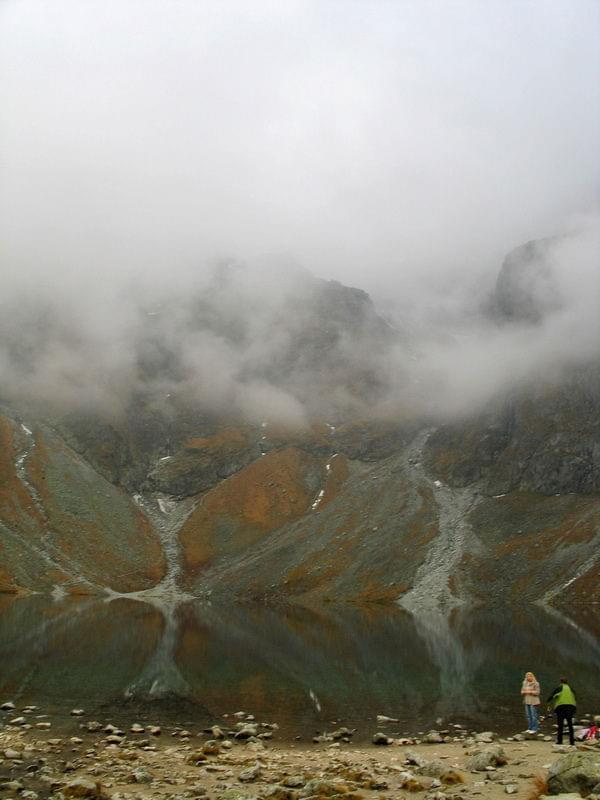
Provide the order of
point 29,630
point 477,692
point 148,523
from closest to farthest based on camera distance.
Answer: point 477,692 → point 29,630 → point 148,523

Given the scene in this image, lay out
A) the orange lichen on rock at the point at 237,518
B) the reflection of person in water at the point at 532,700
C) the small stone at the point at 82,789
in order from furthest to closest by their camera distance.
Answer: the orange lichen on rock at the point at 237,518 → the reflection of person in water at the point at 532,700 → the small stone at the point at 82,789

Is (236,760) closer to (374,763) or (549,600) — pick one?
(374,763)

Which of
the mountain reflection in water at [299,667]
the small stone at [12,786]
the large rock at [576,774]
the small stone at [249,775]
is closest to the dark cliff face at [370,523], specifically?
the mountain reflection in water at [299,667]

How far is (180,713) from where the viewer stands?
36031 mm

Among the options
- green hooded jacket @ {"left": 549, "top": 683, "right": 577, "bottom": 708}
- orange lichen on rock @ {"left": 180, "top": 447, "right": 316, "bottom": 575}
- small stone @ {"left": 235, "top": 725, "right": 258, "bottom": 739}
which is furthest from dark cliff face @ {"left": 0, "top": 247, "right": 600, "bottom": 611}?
green hooded jacket @ {"left": 549, "top": 683, "right": 577, "bottom": 708}

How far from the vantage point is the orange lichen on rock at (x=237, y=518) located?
168 meters

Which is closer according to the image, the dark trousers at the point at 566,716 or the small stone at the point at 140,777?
the small stone at the point at 140,777

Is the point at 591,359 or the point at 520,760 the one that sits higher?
the point at 591,359

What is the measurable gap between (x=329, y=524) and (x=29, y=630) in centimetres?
9652

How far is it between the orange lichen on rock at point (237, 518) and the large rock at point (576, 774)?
471 ft

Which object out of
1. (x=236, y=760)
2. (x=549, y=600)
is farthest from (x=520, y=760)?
(x=549, y=600)

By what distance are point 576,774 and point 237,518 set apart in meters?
167

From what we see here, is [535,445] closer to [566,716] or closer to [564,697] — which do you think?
[566,716]

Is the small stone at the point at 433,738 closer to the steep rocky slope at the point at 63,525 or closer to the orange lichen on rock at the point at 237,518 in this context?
the steep rocky slope at the point at 63,525
